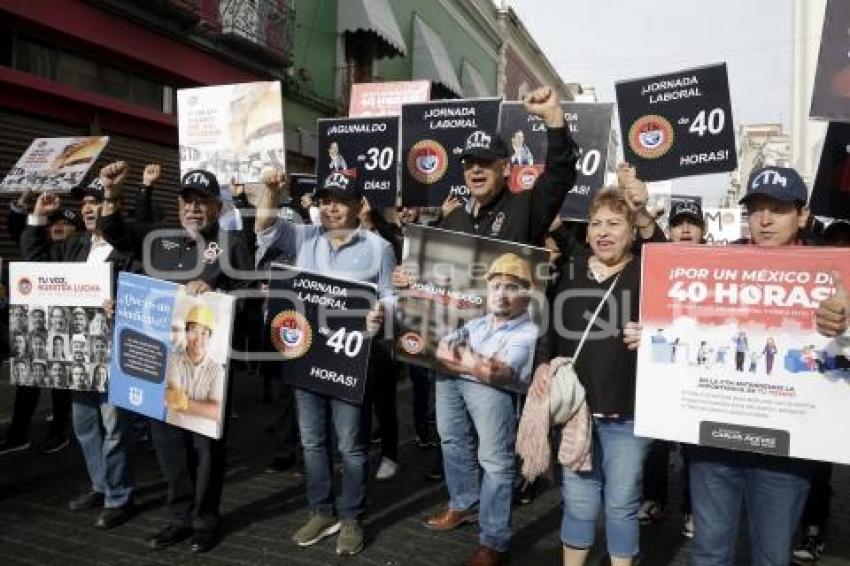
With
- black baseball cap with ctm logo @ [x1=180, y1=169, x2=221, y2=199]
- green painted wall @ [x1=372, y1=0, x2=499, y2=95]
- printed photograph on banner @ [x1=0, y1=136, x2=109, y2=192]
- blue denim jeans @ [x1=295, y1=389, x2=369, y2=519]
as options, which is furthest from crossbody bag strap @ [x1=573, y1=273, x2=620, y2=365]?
green painted wall @ [x1=372, y1=0, x2=499, y2=95]

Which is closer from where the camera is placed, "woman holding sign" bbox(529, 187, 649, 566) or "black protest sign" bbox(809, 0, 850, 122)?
"woman holding sign" bbox(529, 187, 649, 566)

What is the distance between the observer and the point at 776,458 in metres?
2.74

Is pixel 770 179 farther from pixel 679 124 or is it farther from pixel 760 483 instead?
pixel 679 124

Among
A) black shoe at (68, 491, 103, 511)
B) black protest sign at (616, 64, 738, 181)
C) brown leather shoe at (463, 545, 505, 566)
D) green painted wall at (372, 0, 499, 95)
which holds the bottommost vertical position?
black shoe at (68, 491, 103, 511)

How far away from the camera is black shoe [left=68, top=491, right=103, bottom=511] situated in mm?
4324

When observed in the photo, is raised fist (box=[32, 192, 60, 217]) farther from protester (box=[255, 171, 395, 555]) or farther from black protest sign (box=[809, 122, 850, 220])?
black protest sign (box=[809, 122, 850, 220])

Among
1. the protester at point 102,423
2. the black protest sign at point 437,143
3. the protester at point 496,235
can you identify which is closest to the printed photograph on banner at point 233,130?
the black protest sign at point 437,143

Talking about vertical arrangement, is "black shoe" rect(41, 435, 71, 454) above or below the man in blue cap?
below

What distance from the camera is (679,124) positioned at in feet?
17.4

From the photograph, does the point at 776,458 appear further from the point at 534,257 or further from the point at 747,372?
the point at 534,257

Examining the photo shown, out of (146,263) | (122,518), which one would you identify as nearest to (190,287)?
(146,263)

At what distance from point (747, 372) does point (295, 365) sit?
2264 millimetres

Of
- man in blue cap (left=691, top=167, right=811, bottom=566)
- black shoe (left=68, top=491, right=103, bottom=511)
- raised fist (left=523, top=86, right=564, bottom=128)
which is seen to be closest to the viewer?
man in blue cap (left=691, top=167, right=811, bottom=566)

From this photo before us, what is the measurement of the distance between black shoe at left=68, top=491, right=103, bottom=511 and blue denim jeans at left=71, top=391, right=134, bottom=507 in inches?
2.1
